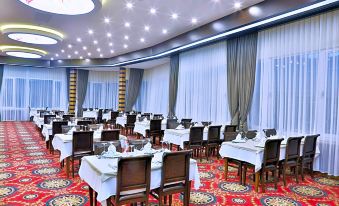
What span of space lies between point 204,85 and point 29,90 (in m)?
11.4

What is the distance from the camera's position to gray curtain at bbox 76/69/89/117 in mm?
15633

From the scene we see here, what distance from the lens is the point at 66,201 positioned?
11.7ft

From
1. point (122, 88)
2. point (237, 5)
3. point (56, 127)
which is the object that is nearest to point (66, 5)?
point (56, 127)

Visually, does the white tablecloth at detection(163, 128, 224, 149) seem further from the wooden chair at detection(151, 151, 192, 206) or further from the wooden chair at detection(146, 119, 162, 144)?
the wooden chair at detection(151, 151, 192, 206)

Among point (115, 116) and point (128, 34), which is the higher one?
point (128, 34)

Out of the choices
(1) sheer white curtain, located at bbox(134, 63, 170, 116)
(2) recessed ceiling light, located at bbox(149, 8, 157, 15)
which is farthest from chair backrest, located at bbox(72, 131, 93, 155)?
(1) sheer white curtain, located at bbox(134, 63, 170, 116)

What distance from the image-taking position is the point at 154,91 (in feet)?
43.9

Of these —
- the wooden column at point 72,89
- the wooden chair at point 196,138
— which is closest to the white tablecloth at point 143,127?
the wooden chair at point 196,138

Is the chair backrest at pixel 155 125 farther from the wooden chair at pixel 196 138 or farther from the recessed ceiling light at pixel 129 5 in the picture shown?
the recessed ceiling light at pixel 129 5

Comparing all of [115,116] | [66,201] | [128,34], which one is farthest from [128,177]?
[115,116]

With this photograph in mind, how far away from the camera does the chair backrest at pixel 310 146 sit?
4.74 m

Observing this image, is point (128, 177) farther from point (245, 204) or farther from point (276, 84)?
point (276, 84)

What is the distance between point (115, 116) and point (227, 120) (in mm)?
5729

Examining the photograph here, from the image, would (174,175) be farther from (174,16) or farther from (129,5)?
(174,16)
